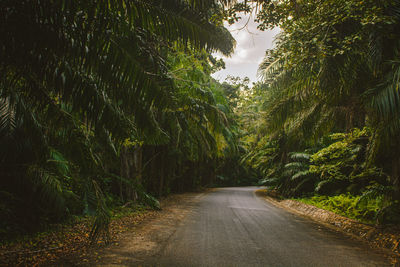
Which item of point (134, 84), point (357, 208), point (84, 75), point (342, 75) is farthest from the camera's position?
point (357, 208)

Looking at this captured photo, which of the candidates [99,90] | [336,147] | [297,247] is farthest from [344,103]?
[99,90]

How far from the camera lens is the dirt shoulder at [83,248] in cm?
454

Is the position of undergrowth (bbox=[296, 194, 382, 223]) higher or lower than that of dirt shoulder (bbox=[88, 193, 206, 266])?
higher

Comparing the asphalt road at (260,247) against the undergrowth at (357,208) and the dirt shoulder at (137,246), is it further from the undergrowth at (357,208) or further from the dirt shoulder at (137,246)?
the undergrowth at (357,208)

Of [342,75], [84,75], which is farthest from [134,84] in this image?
[342,75]

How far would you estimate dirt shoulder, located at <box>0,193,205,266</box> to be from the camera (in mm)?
4543

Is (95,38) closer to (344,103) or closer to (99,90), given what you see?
(99,90)

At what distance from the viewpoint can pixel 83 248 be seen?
531cm

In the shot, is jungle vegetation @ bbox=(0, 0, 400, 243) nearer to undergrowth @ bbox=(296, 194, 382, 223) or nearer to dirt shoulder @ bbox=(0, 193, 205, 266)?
undergrowth @ bbox=(296, 194, 382, 223)

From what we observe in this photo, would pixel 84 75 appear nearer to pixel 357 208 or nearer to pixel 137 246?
pixel 137 246

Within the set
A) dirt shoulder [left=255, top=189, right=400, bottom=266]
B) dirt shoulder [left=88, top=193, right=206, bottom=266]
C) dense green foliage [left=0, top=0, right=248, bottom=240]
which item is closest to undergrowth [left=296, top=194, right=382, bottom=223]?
dirt shoulder [left=255, top=189, right=400, bottom=266]

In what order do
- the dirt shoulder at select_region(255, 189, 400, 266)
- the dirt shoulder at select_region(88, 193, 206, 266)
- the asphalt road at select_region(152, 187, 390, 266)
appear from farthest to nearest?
the dirt shoulder at select_region(255, 189, 400, 266), the asphalt road at select_region(152, 187, 390, 266), the dirt shoulder at select_region(88, 193, 206, 266)

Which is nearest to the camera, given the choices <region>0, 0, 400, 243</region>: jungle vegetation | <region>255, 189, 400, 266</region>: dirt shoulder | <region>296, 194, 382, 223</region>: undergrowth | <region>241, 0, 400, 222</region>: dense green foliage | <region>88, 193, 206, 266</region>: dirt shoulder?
<region>0, 0, 400, 243</region>: jungle vegetation

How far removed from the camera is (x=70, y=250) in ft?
17.2
